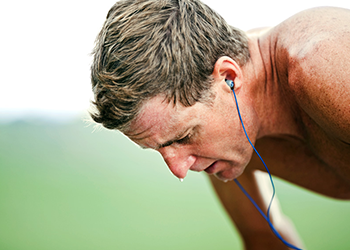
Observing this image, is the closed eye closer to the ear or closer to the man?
the man

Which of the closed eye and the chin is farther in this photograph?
the chin

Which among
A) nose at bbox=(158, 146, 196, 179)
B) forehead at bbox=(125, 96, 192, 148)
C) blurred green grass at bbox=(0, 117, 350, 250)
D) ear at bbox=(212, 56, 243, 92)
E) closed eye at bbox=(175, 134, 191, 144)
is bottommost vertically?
blurred green grass at bbox=(0, 117, 350, 250)

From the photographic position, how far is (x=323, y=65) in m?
0.62

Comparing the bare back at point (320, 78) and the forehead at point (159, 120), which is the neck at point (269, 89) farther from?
Answer: the forehead at point (159, 120)

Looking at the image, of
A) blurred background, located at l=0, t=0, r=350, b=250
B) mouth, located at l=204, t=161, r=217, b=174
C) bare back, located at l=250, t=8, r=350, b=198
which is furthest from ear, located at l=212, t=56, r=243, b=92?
blurred background, located at l=0, t=0, r=350, b=250

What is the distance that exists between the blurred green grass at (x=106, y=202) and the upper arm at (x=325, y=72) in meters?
1.47

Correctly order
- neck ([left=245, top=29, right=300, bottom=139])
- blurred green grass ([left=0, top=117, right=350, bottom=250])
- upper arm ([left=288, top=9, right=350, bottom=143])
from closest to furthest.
A: upper arm ([left=288, top=9, right=350, bottom=143]) → neck ([left=245, top=29, right=300, bottom=139]) → blurred green grass ([left=0, top=117, right=350, bottom=250])

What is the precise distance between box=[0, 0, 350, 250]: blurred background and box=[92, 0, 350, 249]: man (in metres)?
0.64

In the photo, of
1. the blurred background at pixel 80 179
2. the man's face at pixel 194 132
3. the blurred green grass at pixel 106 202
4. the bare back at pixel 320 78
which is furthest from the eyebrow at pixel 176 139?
the blurred green grass at pixel 106 202

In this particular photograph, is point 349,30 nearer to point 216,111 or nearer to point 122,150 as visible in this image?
point 216,111

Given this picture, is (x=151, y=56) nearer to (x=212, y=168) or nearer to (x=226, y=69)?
(x=226, y=69)

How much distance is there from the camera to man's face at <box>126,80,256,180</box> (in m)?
0.73

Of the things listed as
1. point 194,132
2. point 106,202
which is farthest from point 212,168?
point 106,202

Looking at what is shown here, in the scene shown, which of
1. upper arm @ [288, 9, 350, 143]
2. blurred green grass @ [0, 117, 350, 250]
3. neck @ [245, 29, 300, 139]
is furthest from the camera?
blurred green grass @ [0, 117, 350, 250]
